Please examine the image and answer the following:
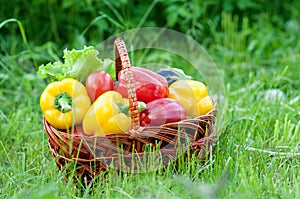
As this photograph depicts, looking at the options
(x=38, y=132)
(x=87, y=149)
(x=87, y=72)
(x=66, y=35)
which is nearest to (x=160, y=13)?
(x=66, y=35)

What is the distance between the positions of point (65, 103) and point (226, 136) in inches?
29.1

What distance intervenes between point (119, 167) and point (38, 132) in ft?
2.59

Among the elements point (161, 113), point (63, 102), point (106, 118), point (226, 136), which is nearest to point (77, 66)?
point (63, 102)

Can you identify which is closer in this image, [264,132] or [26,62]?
[264,132]

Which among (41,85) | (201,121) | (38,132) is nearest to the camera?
(201,121)

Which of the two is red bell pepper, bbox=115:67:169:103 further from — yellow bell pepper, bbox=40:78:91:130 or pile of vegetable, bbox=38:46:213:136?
yellow bell pepper, bbox=40:78:91:130

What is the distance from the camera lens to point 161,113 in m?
2.28

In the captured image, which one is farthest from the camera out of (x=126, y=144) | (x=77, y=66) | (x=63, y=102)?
(x=77, y=66)

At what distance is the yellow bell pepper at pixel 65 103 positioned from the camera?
2305 mm

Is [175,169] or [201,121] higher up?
[201,121]

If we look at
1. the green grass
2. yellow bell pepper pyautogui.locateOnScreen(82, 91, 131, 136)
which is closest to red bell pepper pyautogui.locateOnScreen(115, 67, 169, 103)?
yellow bell pepper pyautogui.locateOnScreen(82, 91, 131, 136)

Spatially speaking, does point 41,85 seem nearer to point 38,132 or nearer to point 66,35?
point 38,132

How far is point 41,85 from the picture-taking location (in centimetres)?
341

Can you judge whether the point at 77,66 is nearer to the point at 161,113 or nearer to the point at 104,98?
the point at 104,98
